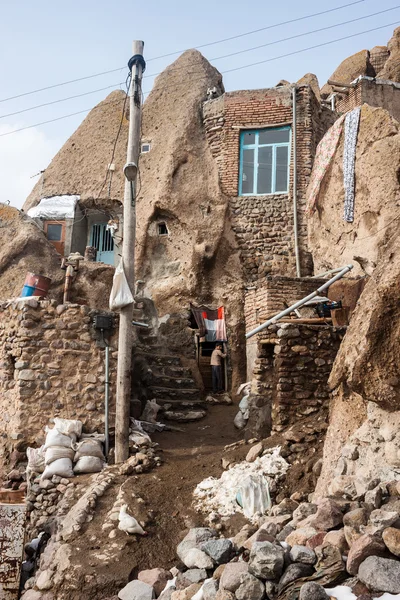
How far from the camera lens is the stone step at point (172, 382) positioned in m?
12.0

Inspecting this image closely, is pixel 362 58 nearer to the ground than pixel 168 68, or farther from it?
farther from it

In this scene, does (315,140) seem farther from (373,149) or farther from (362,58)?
(362,58)

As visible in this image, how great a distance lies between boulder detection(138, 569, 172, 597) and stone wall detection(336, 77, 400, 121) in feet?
54.6

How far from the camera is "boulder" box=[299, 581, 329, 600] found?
3441mm

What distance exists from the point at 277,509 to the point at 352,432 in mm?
1072

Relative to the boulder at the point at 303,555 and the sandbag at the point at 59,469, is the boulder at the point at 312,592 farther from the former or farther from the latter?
the sandbag at the point at 59,469

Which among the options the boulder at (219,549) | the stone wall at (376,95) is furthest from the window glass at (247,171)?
the boulder at (219,549)

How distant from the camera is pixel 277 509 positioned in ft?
18.5

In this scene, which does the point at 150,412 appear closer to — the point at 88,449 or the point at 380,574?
the point at 88,449

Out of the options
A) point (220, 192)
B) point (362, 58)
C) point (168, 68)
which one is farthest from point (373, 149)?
point (362, 58)

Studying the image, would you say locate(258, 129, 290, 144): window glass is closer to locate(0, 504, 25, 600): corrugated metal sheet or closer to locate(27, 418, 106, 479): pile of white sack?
locate(27, 418, 106, 479): pile of white sack

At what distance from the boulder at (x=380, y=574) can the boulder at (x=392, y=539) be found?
0.08m

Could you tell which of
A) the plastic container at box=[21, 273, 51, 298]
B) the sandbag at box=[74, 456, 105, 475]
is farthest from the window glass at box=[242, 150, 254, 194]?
the sandbag at box=[74, 456, 105, 475]

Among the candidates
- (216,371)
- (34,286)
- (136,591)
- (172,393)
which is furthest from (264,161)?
(136,591)
